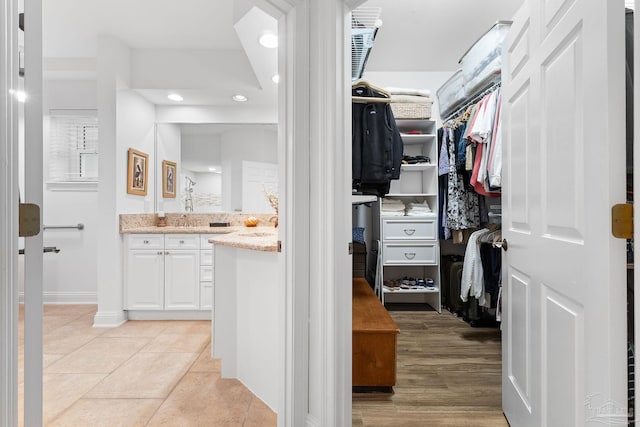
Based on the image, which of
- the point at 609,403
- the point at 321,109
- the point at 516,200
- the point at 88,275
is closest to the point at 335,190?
the point at 321,109

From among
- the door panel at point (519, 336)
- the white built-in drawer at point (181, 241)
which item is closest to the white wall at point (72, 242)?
the white built-in drawer at point (181, 241)

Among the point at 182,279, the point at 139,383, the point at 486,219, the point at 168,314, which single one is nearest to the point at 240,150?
the point at 182,279

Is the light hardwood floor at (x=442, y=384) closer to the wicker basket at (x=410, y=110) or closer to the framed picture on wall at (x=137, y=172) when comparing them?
the wicker basket at (x=410, y=110)

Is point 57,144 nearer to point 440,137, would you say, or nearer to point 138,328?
point 138,328

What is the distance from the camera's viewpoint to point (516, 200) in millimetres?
1525

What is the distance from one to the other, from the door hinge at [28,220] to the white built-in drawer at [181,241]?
2.59 m

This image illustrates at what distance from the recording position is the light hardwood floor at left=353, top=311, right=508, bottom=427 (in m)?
1.68

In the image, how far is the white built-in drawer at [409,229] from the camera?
11.0 ft

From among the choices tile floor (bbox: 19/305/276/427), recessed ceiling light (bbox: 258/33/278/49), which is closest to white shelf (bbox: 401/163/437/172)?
recessed ceiling light (bbox: 258/33/278/49)

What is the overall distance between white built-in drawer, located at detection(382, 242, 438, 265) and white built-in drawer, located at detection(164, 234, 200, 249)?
6.23ft

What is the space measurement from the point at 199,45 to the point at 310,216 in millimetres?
2825

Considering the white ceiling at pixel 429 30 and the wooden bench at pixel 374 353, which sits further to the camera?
the white ceiling at pixel 429 30

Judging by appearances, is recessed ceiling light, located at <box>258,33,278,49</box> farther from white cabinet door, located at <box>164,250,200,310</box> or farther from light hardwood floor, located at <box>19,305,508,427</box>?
light hardwood floor, located at <box>19,305,508,427</box>

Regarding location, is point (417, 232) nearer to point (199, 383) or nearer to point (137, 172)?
point (199, 383)
